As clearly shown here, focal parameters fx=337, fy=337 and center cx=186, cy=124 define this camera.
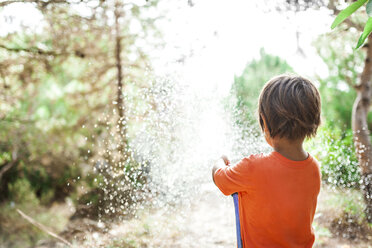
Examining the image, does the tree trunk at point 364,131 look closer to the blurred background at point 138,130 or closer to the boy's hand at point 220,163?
the blurred background at point 138,130

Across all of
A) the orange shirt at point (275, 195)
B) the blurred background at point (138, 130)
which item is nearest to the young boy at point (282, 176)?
the orange shirt at point (275, 195)

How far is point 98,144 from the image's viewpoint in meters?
3.69

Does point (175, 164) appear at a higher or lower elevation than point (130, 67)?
lower

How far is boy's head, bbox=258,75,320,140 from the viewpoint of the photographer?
96 cm

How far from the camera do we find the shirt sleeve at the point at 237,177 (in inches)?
37.4

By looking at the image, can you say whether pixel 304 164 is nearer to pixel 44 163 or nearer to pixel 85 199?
pixel 85 199

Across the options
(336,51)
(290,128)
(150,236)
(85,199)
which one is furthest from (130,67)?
(290,128)

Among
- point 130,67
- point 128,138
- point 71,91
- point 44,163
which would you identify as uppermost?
point 130,67

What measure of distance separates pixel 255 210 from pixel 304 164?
19 cm

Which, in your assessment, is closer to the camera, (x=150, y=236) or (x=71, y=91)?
(x=150, y=236)

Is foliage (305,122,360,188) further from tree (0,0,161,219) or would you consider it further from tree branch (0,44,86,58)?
tree branch (0,44,86,58)

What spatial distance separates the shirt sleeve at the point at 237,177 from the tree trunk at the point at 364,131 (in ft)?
7.28

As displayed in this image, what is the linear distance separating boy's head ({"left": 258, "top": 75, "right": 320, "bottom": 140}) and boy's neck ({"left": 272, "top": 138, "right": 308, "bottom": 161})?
12 mm

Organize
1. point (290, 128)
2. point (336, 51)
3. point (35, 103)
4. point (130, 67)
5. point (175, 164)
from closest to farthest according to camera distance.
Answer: point (290, 128) < point (175, 164) < point (336, 51) < point (130, 67) < point (35, 103)
